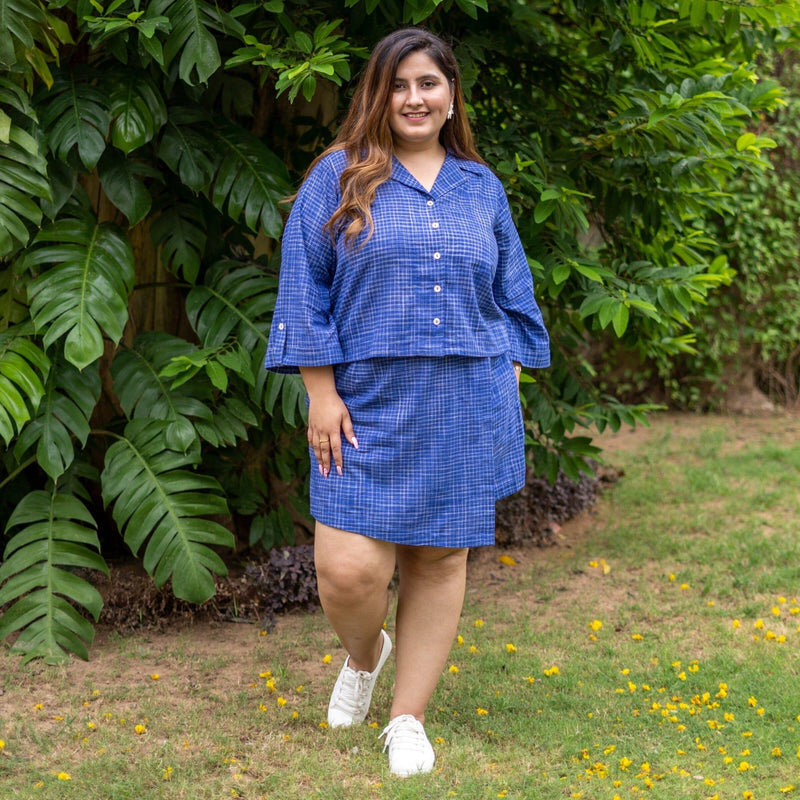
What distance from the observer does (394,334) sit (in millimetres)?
2623

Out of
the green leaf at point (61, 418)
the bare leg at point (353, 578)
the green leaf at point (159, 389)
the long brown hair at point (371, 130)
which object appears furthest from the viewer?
the green leaf at point (159, 389)

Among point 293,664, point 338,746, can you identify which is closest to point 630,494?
point 293,664

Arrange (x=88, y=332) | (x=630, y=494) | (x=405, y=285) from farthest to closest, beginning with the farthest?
(x=630, y=494)
(x=88, y=332)
(x=405, y=285)

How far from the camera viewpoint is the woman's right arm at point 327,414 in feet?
8.78

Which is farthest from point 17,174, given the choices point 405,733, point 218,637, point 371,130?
point 405,733

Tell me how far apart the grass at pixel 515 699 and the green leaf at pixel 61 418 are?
2.36 ft

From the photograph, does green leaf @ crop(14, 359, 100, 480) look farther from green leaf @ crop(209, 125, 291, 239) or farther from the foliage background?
green leaf @ crop(209, 125, 291, 239)

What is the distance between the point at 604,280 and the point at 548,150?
22.4 inches

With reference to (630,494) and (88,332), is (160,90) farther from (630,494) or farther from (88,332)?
(630,494)

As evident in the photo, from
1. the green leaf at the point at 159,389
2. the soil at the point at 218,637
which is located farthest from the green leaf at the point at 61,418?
the soil at the point at 218,637

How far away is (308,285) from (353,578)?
0.78m

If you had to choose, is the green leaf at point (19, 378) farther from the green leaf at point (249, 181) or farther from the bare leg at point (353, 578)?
the bare leg at point (353, 578)

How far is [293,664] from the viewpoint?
3.71 meters

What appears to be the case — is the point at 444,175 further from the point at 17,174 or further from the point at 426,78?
the point at 17,174
